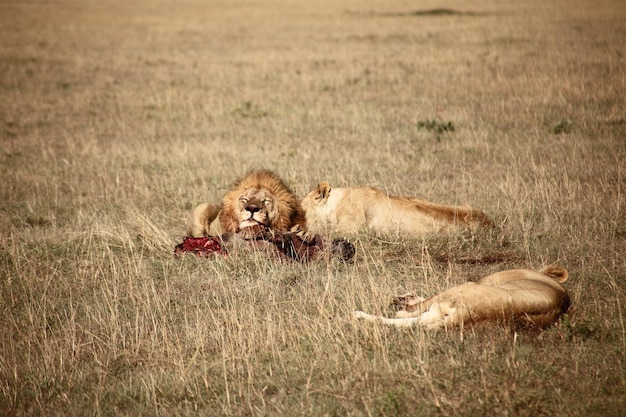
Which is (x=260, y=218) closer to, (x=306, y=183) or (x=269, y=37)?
(x=306, y=183)

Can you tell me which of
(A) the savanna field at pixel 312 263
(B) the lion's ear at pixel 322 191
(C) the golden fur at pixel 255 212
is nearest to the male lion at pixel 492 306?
(A) the savanna field at pixel 312 263

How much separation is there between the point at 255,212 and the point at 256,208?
0.05m

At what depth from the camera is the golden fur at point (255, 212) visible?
6.86 metres

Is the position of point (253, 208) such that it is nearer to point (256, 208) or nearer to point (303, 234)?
point (256, 208)

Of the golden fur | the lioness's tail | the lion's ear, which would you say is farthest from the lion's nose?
the lioness's tail

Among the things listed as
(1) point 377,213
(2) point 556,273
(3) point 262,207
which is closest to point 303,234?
(3) point 262,207

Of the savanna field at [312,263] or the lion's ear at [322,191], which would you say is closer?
the savanna field at [312,263]

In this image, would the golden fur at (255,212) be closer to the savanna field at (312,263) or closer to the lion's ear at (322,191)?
the lion's ear at (322,191)

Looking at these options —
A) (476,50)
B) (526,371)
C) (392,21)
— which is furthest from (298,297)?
(392,21)

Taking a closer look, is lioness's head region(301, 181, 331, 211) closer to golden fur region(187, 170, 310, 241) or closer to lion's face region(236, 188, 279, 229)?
golden fur region(187, 170, 310, 241)

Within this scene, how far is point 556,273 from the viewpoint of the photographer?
524 centimetres

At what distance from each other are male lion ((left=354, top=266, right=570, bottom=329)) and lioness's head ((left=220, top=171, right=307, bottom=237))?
2305mm

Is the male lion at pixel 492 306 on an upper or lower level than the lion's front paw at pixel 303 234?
upper

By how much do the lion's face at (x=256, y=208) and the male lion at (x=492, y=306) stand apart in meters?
2.28
